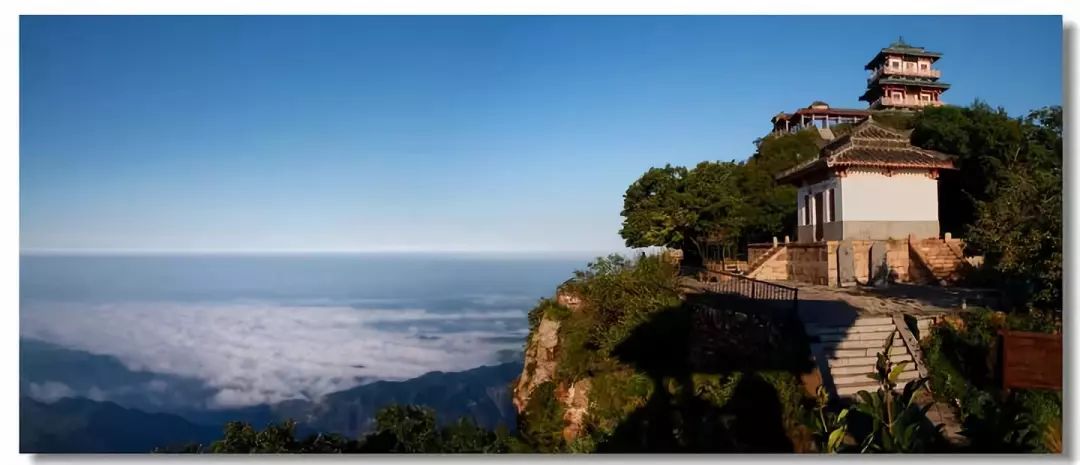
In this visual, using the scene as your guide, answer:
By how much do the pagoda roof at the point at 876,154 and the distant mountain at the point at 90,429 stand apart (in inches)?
318

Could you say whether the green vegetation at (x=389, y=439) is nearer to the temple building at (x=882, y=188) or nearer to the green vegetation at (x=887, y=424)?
the green vegetation at (x=887, y=424)

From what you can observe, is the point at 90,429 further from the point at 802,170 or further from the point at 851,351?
the point at 802,170

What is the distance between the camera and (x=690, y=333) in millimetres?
6238

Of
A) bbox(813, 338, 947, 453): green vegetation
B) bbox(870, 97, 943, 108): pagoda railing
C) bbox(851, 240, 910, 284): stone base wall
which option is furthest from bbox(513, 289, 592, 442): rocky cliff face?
bbox(870, 97, 943, 108): pagoda railing

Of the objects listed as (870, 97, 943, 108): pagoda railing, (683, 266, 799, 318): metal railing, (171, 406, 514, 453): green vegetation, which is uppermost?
(870, 97, 943, 108): pagoda railing

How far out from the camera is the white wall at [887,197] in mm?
8883

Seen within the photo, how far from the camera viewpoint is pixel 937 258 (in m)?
8.72

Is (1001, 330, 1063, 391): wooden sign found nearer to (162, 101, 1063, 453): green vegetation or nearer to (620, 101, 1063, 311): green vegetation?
(162, 101, 1063, 453): green vegetation

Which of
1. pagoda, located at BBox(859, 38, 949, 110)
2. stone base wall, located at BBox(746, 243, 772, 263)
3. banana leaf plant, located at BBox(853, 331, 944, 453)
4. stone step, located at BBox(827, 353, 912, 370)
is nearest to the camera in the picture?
banana leaf plant, located at BBox(853, 331, 944, 453)

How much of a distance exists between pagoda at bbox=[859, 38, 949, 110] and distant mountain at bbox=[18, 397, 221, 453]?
18.9 meters

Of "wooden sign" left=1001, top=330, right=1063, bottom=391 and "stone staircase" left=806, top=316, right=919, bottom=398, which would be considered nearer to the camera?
"wooden sign" left=1001, top=330, right=1063, bottom=391

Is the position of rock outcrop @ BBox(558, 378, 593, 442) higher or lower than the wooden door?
lower

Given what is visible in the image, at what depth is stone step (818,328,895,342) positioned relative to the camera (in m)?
5.60
